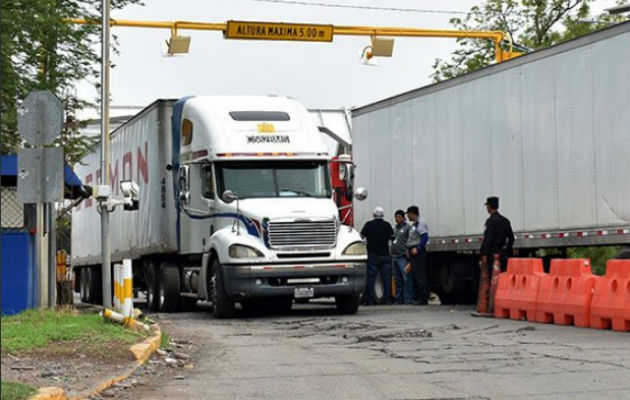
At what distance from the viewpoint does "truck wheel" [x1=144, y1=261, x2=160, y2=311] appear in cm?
2356

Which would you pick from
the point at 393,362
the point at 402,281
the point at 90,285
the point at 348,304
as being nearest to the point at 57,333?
the point at 393,362

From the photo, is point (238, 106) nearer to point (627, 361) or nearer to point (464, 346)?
point (464, 346)

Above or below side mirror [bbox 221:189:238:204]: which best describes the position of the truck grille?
below

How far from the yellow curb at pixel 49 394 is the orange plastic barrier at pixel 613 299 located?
8.56 meters

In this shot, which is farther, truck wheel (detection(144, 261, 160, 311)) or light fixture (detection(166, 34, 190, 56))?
light fixture (detection(166, 34, 190, 56))

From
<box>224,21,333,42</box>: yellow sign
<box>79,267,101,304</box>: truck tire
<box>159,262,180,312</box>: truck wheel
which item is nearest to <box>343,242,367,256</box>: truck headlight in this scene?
<box>159,262,180,312</box>: truck wheel

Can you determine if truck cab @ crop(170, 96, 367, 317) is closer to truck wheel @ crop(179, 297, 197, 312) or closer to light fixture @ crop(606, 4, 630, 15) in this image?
truck wheel @ crop(179, 297, 197, 312)

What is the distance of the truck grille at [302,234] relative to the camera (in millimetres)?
19219

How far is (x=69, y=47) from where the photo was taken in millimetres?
23062

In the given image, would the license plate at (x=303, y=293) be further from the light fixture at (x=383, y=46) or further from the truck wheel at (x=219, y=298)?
the light fixture at (x=383, y=46)

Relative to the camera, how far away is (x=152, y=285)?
2425 centimetres

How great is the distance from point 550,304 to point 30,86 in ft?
34.2

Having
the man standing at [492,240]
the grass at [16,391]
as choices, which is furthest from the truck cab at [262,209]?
the grass at [16,391]

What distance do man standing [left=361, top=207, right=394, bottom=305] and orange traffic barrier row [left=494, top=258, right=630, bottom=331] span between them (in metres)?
5.86
